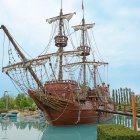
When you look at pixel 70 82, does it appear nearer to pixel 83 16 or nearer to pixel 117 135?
pixel 83 16

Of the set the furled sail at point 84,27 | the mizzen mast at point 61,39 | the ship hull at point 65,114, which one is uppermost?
the furled sail at point 84,27

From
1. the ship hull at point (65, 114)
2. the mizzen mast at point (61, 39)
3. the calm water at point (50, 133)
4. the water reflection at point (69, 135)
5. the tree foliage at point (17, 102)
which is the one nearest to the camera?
the water reflection at point (69, 135)

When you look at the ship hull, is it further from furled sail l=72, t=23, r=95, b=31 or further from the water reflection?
furled sail l=72, t=23, r=95, b=31

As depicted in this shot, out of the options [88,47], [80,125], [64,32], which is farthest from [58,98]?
[88,47]

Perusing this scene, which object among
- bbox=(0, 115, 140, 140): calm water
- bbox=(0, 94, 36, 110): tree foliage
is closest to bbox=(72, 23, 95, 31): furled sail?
bbox=(0, 115, 140, 140): calm water

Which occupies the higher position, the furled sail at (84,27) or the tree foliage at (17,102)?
the furled sail at (84,27)

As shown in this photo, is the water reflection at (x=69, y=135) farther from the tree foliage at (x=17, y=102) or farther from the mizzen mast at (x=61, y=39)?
the tree foliage at (x=17, y=102)

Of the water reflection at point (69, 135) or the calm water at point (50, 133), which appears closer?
the water reflection at point (69, 135)

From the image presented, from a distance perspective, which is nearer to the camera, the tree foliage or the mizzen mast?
the mizzen mast

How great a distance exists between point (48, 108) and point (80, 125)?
16.0 ft

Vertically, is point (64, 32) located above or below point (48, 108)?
above

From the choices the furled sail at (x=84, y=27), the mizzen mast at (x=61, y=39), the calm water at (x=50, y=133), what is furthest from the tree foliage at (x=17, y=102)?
the calm water at (x=50, y=133)

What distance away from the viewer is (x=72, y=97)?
122ft

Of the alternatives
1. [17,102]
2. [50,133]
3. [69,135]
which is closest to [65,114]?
[50,133]
